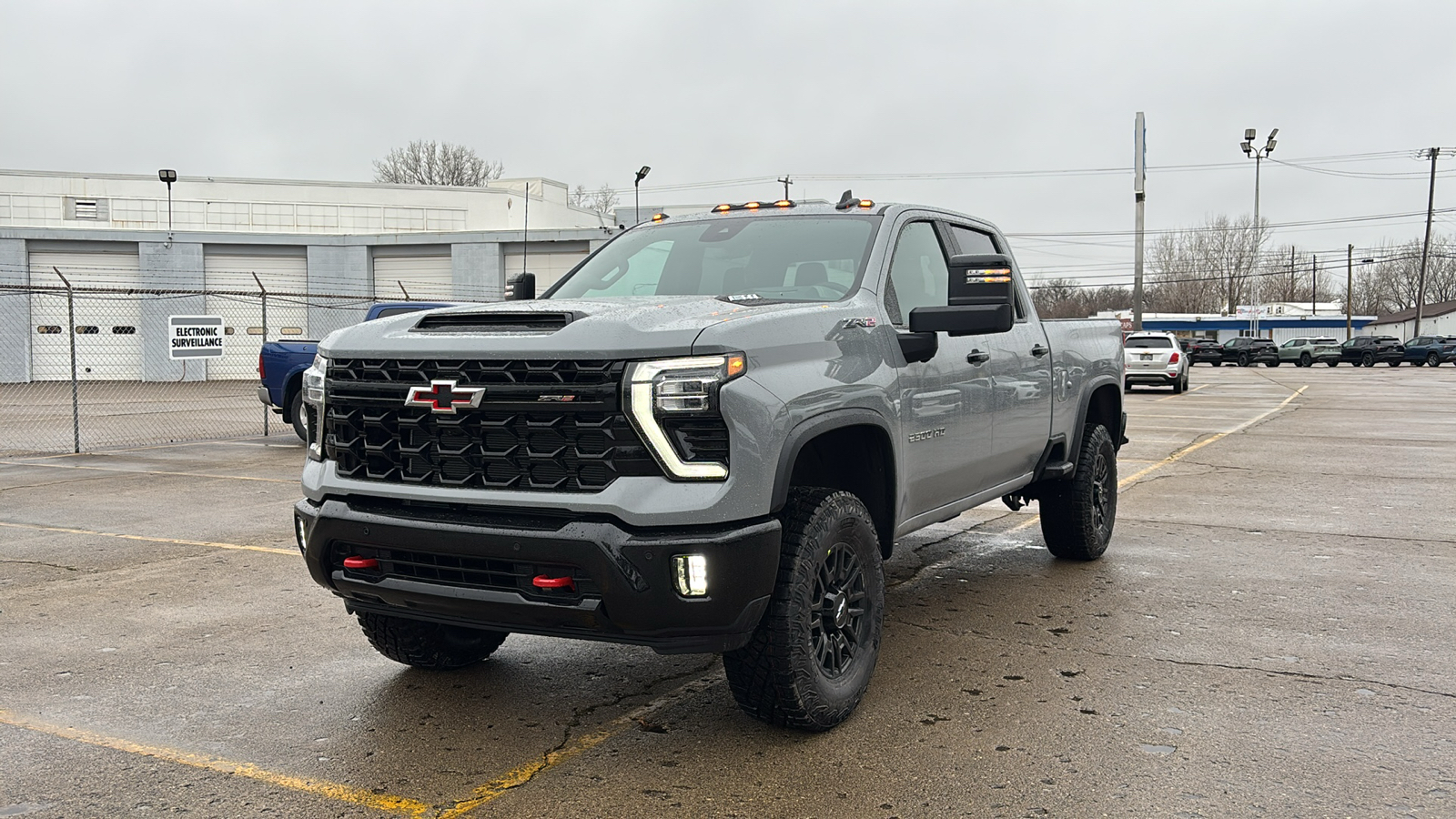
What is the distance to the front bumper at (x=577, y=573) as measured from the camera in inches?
141

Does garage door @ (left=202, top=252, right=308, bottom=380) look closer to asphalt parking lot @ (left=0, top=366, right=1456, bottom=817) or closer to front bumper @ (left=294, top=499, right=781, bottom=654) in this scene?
asphalt parking lot @ (left=0, top=366, right=1456, bottom=817)

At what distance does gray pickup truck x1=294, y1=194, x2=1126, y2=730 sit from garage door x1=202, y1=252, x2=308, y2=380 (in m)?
36.4

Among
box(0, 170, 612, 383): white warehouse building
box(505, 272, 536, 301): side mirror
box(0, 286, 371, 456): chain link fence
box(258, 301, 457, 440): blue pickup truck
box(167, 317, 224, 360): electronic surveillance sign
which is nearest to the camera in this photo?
box(505, 272, 536, 301): side mirror

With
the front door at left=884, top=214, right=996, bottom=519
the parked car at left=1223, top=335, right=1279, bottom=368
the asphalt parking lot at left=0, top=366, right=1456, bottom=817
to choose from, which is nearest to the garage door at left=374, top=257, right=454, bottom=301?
the asphalt parking lot at left=0, top=366, right=1456, bottom=817

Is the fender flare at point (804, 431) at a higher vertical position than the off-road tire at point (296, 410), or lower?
higher

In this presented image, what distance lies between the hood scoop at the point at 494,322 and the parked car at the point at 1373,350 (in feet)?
190

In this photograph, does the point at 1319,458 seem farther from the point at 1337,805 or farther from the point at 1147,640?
the point at 1337,805

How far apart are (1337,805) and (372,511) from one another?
3225mm

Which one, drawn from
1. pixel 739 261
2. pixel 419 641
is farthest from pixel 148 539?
pixel 739 261

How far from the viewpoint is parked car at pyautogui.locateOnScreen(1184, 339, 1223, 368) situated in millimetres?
56438

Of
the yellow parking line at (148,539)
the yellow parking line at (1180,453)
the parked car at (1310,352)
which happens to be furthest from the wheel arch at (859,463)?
the parked car at (1310,352)

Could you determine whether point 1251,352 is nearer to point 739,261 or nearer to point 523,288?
point 523,288

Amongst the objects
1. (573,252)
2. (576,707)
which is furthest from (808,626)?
(573,252)

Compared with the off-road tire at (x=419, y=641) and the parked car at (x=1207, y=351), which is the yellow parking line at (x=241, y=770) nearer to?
the off-road tire at (x=419, y=641)
